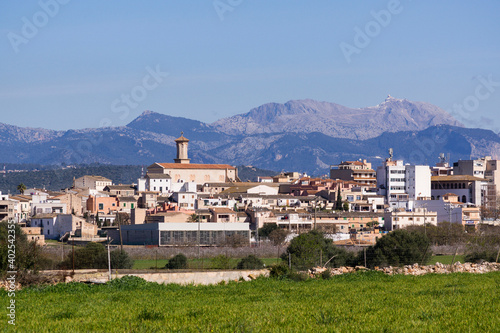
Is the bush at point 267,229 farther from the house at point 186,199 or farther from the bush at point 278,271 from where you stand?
the bush at point 278,271

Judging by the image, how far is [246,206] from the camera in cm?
8469

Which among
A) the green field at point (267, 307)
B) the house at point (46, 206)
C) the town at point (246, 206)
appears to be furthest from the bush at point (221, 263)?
the house at point (46, 206)

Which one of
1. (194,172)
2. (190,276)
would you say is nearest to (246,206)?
(194,172)

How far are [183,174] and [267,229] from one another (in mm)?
50785

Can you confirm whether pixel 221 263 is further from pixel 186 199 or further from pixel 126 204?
pixel 126 204

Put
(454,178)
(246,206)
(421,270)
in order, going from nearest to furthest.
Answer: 1. (421,270)
2. (246,206)
3. (454,178)

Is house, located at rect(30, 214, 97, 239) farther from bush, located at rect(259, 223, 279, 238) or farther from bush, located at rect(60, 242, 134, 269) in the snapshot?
bush, located at rect(60, 242, 134, 269)

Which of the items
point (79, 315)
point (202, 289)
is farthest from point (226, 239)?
point (79, 315)

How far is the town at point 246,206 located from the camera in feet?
207

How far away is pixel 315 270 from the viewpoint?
20.3 m

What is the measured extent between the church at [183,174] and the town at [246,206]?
15 cm

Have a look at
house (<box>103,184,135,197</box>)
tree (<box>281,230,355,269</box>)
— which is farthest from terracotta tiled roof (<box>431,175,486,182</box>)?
tree (<box>281,230,355,269</box>)

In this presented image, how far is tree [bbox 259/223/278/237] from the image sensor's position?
67.2 metres

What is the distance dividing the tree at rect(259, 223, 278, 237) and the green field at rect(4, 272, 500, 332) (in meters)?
49.9
